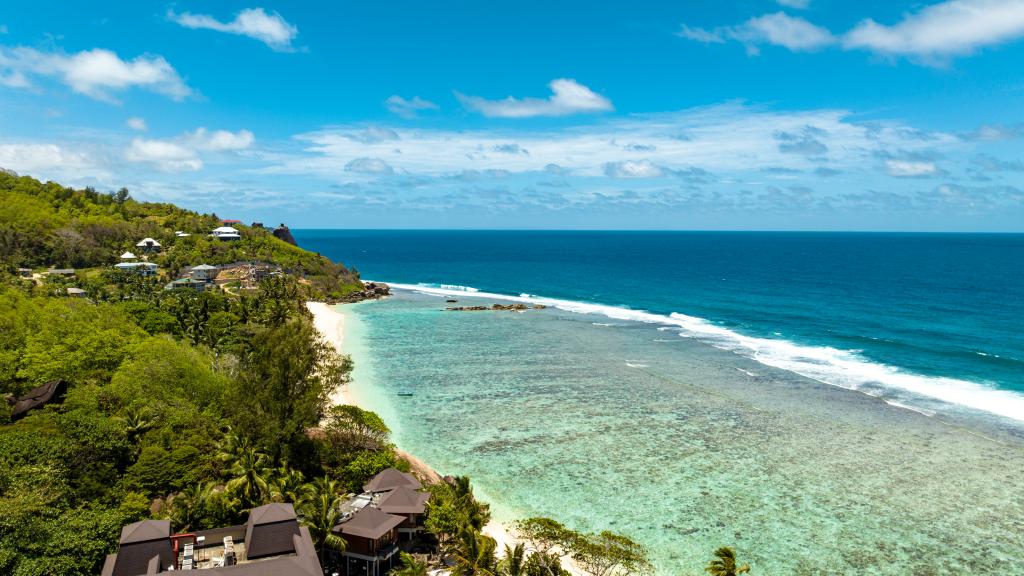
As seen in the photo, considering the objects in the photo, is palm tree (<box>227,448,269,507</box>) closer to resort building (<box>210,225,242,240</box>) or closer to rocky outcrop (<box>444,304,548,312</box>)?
rocky outcrop (<box>444,304,548,312</box>)

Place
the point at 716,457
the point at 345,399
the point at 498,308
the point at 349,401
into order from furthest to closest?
the point at 498,308 → the point at 345,399 → the point at 349,401 → the point at 716,457

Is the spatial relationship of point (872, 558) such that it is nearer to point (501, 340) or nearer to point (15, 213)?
point (501, 340)

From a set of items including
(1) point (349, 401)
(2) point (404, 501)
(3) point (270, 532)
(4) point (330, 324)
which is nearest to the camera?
(3) point (270, 532)

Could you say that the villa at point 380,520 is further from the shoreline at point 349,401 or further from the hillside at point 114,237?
the hillside at point 114,237

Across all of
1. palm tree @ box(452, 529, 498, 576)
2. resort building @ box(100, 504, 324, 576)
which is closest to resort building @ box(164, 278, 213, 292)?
resort building @ box(100, 504, 324, 576)

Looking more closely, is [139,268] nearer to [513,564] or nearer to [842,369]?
→ [513,564]

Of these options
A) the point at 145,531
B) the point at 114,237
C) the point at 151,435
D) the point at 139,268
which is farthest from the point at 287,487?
the point at 114,237
